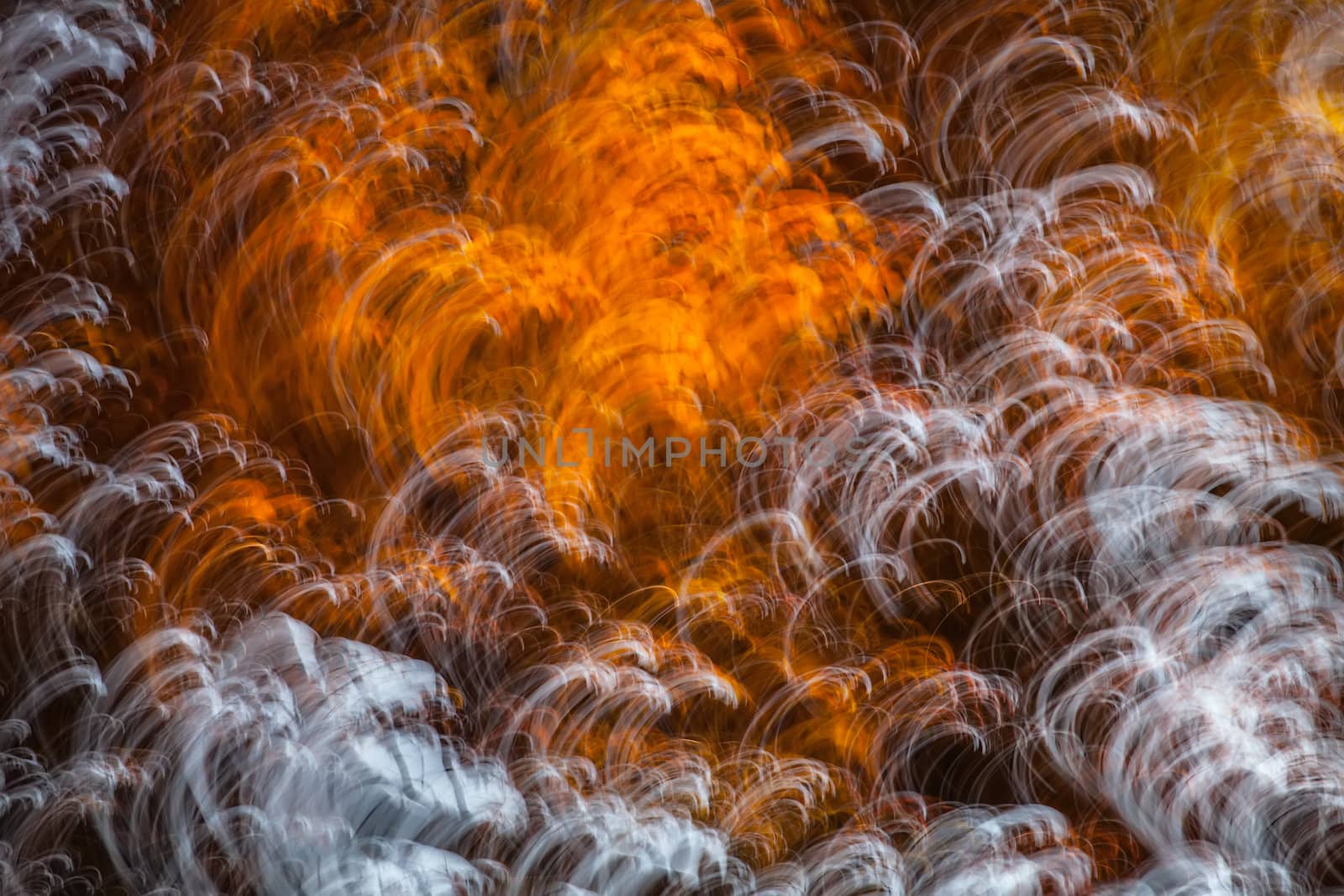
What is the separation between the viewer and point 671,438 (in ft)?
4.66

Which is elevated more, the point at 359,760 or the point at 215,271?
the point at 215,271

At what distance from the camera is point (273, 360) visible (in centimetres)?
150

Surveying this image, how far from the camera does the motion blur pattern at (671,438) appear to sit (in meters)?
1.26

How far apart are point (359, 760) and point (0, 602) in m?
0.64

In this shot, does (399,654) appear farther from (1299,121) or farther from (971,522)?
(1299,121)

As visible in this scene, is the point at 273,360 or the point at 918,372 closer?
the point at 918,372

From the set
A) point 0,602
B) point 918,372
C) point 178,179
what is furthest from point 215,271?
point 918,372

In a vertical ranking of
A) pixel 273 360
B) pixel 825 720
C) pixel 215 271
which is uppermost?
pixel 215 271

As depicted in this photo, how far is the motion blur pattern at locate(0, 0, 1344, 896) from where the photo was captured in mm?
1265

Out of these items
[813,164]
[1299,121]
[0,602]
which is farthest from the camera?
[0,602]

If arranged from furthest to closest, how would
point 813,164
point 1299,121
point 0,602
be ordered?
point 0,602, point 813,164, point 1299,121

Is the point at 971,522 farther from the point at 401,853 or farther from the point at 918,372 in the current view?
the point at 401,853

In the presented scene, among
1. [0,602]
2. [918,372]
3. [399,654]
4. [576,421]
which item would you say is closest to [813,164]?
[918,372]

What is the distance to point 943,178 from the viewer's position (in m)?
1.35
